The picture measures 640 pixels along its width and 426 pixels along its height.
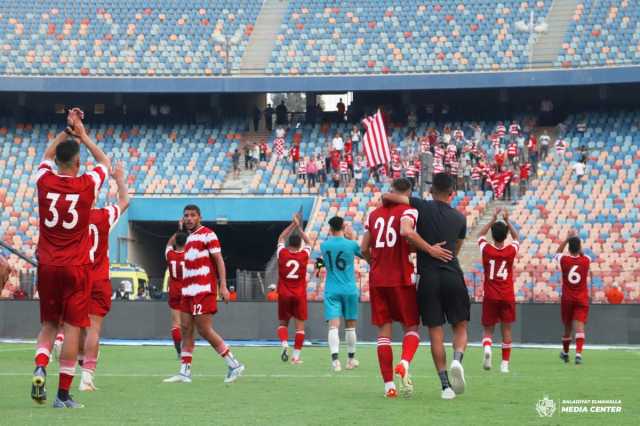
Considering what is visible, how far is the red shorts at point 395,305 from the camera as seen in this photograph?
A: 41.5ft

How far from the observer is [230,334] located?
31172mm

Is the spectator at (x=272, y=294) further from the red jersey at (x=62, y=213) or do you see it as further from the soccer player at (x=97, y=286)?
the red jersey at (x=62, y=213)

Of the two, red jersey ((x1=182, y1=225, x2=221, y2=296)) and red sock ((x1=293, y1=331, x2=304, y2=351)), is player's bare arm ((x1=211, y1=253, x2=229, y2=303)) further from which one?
red sock ((x1=293, y1=331, x2=304, y2=351))

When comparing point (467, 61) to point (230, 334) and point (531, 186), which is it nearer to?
point (531, 186)

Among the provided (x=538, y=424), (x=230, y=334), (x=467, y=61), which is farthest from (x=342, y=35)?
(x=538, y=424)

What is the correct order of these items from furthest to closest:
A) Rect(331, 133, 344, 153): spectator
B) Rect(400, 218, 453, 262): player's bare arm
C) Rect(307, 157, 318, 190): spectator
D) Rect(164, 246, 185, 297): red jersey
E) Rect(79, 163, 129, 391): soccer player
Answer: Rect(331, 133, 344, 153): spectator < Rect(307, 157, 318, 190): spectator < Rect(164, 246, 185, 297): red jersey < Rect(79, 163, 129, 391): soccer player < Rect(400, 218, 453, 262): player's bare arm

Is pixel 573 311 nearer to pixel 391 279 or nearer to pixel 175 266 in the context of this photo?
pixel 175 266

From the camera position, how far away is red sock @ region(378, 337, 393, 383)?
12.5 metres

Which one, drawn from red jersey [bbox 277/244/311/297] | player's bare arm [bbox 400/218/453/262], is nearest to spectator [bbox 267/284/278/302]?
red jersey [bbox 277/244/311/297]

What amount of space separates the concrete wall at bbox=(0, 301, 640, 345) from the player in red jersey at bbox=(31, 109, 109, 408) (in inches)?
790

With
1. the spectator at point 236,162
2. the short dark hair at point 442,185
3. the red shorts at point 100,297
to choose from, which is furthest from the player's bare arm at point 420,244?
the spectator at point 236,162

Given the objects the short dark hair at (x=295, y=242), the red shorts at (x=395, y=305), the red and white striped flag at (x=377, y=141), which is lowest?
the red shorts at (x=395, y=305)

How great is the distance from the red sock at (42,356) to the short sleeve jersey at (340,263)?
806cm

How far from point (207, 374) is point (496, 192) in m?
25.3
